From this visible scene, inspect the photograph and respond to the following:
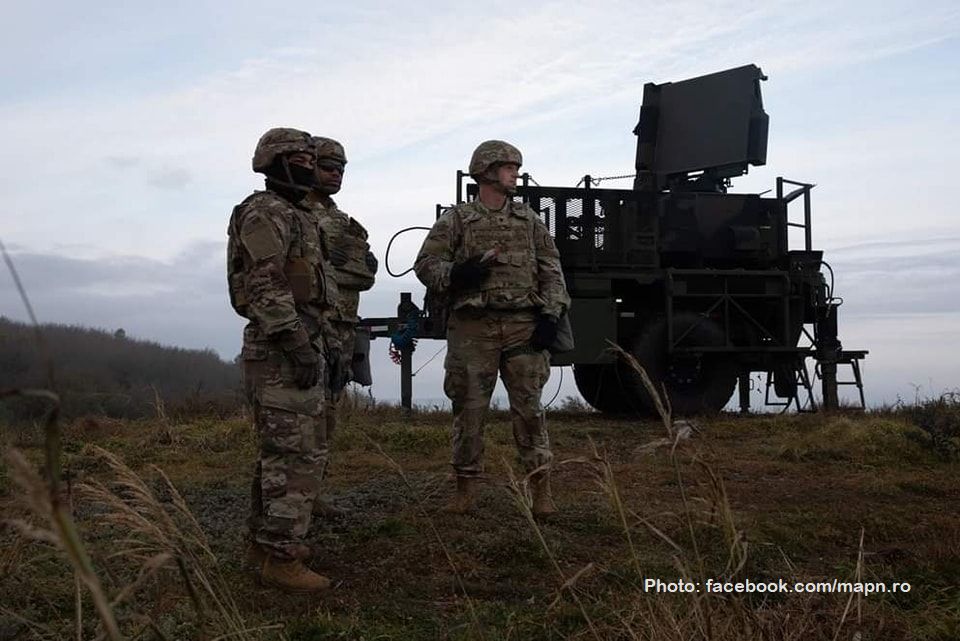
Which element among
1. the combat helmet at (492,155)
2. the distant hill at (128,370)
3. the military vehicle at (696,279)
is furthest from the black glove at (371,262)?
the distant hill at (128,370)

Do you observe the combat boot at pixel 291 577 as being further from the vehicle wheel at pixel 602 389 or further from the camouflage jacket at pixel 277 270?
the vehicle wheel at pixel 602 389

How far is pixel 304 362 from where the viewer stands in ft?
12.0

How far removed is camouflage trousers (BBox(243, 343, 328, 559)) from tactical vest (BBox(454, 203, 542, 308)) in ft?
5.05

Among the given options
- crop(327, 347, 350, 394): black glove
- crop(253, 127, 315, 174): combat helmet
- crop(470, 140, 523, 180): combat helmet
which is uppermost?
crop(470, 140, 523, 180): combat helmet

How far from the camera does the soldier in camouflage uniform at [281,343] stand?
143 inches

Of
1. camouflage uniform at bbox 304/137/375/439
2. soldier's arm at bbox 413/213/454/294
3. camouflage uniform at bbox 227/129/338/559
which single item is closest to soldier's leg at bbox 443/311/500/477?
soldier's arm at bbox 413/213/454/294

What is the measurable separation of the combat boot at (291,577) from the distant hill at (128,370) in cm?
791

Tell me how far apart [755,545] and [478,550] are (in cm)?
124

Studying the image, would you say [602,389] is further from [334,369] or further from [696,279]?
[334,369]

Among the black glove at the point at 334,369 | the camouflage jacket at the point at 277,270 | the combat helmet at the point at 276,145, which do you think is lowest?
the black glove at the point at 334,369

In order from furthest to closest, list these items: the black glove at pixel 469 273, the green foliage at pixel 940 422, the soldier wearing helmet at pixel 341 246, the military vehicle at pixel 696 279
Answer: the military vehicle at pixel 696 279 < the green foliage at pixel 940 422 < the soldier wearing helmet at pixel 341 246 < the black glove at pixel 469 273

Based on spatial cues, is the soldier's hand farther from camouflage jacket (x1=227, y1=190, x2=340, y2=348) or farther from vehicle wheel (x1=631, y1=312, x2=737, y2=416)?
vehicle wheel (x1=631, y1=312, x2=737, y2=416)

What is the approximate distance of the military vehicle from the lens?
11391mm

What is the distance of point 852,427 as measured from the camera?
8.62 metres
